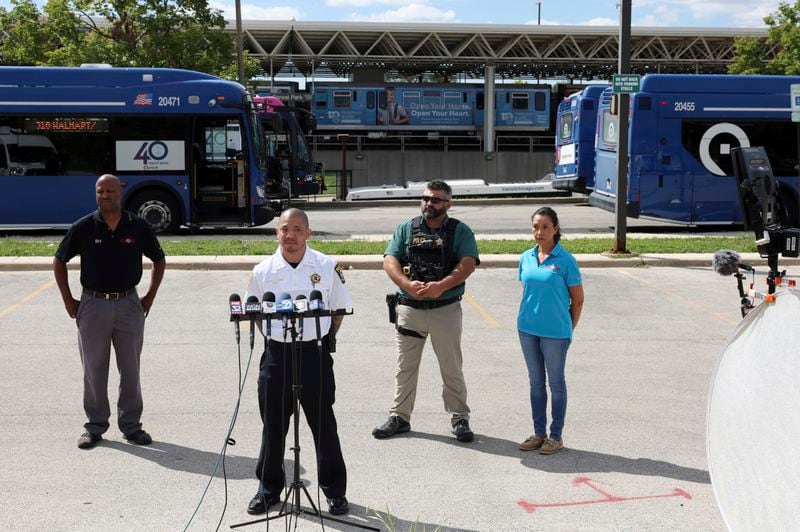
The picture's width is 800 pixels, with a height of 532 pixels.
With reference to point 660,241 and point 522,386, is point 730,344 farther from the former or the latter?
point 660,241

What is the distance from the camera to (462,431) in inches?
257

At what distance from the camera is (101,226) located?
641cm

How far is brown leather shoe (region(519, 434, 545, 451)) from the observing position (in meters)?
6.32

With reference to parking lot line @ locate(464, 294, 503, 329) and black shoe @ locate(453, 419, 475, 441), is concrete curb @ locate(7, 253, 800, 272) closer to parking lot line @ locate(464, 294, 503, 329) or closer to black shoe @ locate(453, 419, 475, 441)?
parking lot line @ locate(464, 294, 503, 329)

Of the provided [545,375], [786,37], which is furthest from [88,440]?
[786,37]

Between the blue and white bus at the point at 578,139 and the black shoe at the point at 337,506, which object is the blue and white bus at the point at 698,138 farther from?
the black shoe at the point at 337,506

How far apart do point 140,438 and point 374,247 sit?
968cm

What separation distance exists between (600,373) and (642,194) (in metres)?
12.2

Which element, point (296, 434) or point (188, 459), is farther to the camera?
point (188, 459)

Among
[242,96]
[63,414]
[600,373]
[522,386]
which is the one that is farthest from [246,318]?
[242,96]

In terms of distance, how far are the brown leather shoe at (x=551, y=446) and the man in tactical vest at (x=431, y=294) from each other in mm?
529

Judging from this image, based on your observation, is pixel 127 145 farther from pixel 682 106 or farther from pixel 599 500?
pixel 599 500

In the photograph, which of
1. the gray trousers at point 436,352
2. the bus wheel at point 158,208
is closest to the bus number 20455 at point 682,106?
the bus wheel at point 158,208

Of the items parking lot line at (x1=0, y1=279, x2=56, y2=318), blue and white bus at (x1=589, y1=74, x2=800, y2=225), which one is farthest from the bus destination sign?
blue and white bus at (x1=589, y1=74, x2=800, y2=225)
